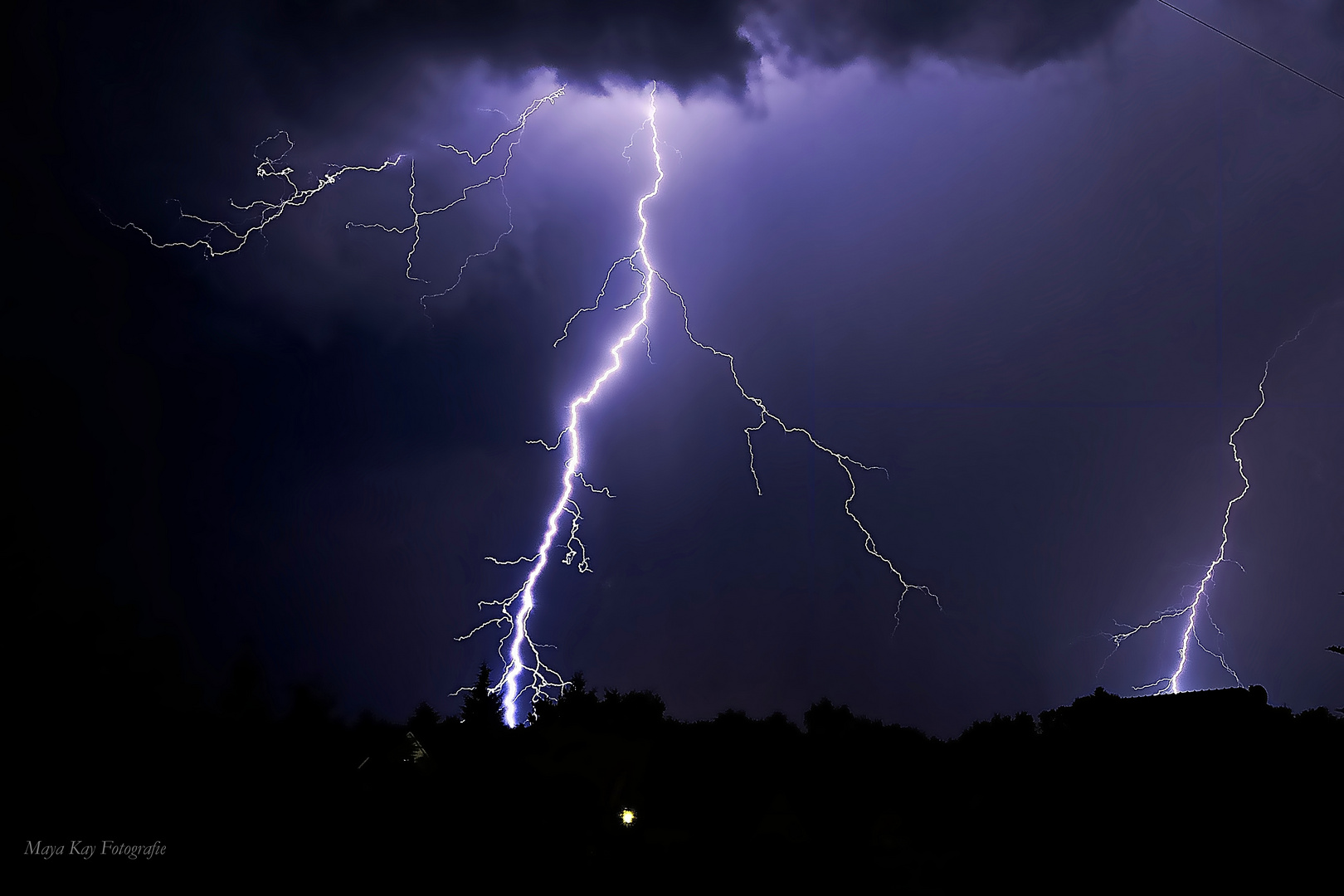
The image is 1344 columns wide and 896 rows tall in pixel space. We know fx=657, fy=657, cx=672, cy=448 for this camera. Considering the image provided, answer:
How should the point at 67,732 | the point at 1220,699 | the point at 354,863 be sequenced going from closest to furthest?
the point at 354,863
the point at 67,732
the point at 1220,699

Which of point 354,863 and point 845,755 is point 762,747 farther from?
point 354,863

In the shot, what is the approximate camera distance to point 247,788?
21.1 feet

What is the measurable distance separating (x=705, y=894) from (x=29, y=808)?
7.63 m

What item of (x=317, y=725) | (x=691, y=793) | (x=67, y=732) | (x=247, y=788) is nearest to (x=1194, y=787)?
(x=247, y=788)

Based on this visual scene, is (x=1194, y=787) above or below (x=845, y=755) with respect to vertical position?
below

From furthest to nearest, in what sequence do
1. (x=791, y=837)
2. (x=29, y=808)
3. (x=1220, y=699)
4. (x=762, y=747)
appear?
(x=762, y=747) → (x=791, y=837) → (x=1220, y=699) → (x=29, y=808)

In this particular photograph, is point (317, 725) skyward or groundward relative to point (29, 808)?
skyward

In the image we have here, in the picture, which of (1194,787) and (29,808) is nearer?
(29,808)

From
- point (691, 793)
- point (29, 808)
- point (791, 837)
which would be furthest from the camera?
point (691, 793)

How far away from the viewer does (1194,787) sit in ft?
24.0

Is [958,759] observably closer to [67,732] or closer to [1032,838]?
[1032,838]

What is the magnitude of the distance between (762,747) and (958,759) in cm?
701

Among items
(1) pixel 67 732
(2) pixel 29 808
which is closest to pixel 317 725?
(1) pixel 67 732

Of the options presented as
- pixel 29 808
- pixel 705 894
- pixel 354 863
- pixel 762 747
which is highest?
pixel 762 747
